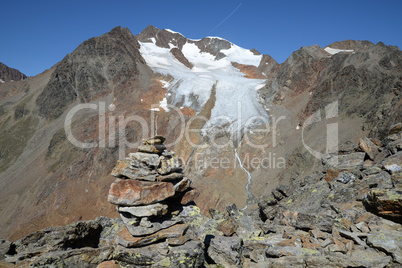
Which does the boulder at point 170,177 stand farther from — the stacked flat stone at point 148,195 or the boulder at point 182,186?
the boulder at point 182,186

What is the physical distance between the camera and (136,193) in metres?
9.05

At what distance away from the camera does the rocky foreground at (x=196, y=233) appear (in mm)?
7867

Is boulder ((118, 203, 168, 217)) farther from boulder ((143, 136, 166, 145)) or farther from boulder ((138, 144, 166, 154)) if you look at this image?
boulder ((143, 136, 166, 145))

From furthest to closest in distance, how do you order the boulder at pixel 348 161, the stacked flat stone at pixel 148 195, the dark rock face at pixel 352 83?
1. the dark rock face at pixel 352 83
2. the boulder at pixel 348 161
3. the stacked flat stone at pixel 148 195

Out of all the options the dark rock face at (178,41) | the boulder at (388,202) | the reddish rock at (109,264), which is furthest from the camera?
the dark rock face at (178,41)

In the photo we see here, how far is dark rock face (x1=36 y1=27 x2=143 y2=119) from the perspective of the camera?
245 ft

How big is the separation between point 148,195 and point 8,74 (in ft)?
767

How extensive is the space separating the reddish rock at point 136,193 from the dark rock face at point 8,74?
224772mm

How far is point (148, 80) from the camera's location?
81.6 metres

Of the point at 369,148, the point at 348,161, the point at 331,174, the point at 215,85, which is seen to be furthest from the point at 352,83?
the point at 215,85

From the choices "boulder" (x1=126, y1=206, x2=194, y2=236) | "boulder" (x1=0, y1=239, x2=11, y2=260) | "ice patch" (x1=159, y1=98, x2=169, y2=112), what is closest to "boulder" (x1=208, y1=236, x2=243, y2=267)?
"boulder" (x1=126, y1=206, x2=194, y2=236)

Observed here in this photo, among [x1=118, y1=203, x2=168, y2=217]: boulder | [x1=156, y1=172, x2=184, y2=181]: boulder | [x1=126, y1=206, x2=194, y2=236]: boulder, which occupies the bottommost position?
[x1=126, y1=206, x2=194, y2=236]: boulder

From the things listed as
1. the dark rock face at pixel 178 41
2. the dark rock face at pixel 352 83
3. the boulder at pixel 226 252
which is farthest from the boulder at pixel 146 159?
the dark rock face at pixel 178 41

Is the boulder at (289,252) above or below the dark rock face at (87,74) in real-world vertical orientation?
below
